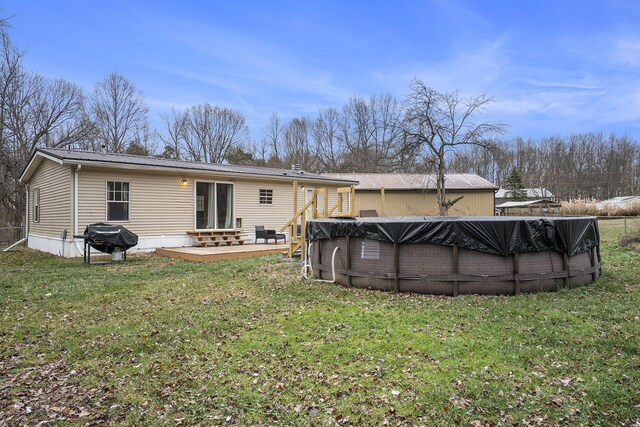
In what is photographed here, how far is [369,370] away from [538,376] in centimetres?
139

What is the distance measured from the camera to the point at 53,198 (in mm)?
12094

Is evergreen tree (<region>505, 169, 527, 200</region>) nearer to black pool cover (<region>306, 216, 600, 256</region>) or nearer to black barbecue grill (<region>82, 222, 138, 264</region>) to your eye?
black pool cover (<region>306, 216, 600, 256</region>)

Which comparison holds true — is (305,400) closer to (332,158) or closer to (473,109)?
(473,109)

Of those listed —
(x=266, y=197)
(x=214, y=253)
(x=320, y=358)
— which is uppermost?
(x=266, y=197)

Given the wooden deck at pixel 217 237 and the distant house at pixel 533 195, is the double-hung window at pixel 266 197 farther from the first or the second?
the distant house at pixel 533 195

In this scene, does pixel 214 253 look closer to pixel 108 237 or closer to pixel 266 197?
pixel 108 237

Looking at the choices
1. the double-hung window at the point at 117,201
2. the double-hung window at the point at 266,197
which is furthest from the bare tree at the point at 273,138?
the double-hung window at the point at 117,201

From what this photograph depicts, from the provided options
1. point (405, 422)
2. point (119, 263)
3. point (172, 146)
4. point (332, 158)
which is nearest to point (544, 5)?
point (405, 422)

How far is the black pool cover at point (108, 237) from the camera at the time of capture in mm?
9453

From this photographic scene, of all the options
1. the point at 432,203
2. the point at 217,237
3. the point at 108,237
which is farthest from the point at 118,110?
the point at 432,203

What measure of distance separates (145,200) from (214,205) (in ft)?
7.58

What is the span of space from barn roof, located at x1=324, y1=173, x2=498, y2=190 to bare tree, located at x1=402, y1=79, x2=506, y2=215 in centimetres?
118

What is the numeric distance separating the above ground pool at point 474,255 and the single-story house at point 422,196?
16.9m

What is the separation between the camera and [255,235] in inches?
542
